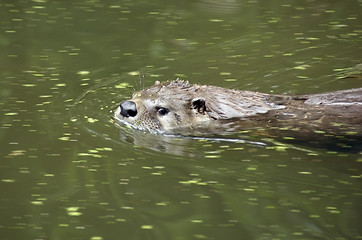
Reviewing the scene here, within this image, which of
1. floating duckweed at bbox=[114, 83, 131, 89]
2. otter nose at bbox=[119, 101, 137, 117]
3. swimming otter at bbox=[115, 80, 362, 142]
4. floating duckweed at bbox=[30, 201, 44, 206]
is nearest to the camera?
floating duckweed at bbox=[30, 201, 44, 206]

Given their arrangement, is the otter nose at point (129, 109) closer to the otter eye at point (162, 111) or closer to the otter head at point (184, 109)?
the otter head at point (184, 109)

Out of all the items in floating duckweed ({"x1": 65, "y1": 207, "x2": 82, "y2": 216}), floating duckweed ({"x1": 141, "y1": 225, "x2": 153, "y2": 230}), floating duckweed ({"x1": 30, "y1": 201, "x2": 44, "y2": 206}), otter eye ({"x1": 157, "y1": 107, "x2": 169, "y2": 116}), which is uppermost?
otter eye ({"x1": 157, "y1": 107, "x2": 169, "y2": 116})

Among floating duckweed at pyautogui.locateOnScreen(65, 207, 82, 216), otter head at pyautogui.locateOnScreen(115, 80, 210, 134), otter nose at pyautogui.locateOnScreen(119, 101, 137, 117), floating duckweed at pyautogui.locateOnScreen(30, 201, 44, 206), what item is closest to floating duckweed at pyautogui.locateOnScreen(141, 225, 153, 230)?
floating duckweed at pyautogui.locateOnScreen(65, 207, 82, 216)

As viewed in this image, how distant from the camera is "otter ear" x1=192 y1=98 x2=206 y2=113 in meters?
6.98

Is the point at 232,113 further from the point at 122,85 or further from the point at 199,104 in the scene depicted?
the point at 122,85

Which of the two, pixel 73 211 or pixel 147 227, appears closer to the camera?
pixel 147 227

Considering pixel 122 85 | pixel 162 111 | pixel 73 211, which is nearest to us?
pixel 73 211

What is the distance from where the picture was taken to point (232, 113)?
7.14 meters

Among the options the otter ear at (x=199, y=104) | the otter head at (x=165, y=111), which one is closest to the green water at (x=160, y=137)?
the otter head at (x=165, y=111)

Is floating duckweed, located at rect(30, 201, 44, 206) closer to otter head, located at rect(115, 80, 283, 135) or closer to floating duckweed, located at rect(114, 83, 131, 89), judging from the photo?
otter head, located at rect(115, 80, 283, 135)

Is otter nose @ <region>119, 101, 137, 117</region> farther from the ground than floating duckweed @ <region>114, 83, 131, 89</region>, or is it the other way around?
otter nose @ <region>119, 101, 137, 117</region>

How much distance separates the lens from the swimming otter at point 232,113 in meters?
6.92

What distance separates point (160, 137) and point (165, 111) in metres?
0.25

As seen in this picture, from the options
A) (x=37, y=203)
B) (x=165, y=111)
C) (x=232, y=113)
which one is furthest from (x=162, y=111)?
(x=37, y=203)
